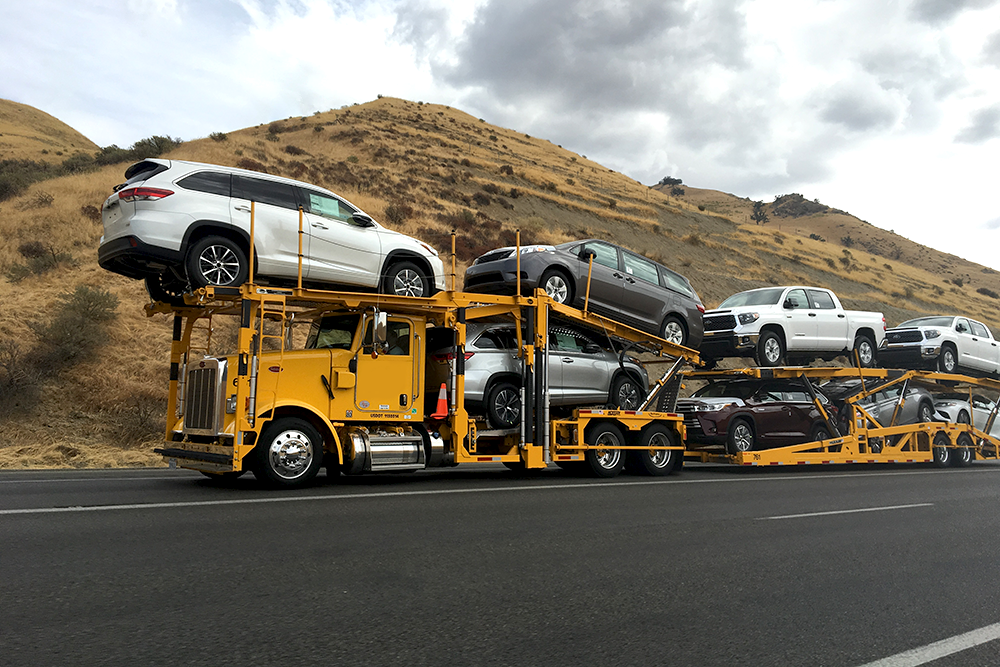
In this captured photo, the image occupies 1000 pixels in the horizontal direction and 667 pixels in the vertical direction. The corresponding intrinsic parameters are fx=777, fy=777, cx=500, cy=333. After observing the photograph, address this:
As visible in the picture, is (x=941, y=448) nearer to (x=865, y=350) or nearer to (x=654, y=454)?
(x=865, y=350)

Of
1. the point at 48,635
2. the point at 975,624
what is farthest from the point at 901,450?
the point at 48,635

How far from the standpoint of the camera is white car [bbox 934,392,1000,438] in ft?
57.6

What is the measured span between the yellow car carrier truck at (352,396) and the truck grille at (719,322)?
3650 mm

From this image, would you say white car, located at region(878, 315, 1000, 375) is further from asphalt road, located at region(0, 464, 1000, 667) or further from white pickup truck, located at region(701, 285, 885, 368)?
asphalt road, located at region(0, 464, 1000, 667)

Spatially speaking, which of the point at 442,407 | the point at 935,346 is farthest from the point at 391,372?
the point at 935,346

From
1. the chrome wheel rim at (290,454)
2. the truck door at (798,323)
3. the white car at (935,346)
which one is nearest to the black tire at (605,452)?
the chrome wheel rim at (290,454)

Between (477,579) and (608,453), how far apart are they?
23.3 feet

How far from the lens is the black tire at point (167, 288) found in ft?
32.6

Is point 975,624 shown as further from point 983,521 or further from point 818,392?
point 818,392

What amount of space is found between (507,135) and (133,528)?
68.7 metres

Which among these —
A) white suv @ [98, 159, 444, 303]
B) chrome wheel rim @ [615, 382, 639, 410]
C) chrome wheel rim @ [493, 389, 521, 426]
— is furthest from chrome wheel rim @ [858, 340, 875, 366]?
white suv @ [98, 159, 444, 303]

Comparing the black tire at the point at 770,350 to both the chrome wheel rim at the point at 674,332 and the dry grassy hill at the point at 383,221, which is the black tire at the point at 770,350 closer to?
the chrome wheel rim at the point at 674,332

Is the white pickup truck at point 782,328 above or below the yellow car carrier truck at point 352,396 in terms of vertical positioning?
above

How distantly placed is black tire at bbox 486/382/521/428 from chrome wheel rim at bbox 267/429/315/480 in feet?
9.14
